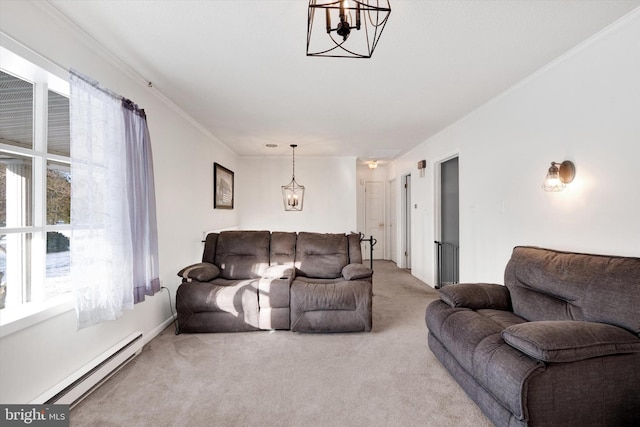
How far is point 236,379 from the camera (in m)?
2.14

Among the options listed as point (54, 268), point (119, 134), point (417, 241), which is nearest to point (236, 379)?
point (54, 268)

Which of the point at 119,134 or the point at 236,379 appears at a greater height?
the point at 119,134

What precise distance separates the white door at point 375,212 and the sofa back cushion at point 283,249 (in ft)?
12.8

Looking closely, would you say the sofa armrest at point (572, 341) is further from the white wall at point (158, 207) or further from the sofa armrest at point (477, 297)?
the white wall at point (158, 207)

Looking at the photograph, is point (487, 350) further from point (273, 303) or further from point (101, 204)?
point (101, 204)

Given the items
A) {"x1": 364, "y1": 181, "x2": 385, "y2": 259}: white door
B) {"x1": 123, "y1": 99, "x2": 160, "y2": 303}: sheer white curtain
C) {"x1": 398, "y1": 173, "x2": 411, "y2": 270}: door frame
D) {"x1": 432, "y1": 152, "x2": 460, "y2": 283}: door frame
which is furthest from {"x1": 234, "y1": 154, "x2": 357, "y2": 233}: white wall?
{"x1": 123, "y1": 99, "x2": 160, "y2": 303}: sheer white curtain

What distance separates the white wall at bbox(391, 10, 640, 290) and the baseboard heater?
350 centimetres

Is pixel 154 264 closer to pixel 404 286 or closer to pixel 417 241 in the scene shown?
pixel 404 286

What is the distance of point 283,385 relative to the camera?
2.06 metres

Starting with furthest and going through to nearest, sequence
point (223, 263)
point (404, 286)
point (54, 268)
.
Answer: point (404, 286) < point (223, 263) < point (54, 268)

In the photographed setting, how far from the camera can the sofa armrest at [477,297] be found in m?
2.27

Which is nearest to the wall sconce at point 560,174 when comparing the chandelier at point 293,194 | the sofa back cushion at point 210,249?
the sofa back cushion at point 210,249

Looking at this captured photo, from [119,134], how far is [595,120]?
344 centimetres

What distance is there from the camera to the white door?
727 cm
